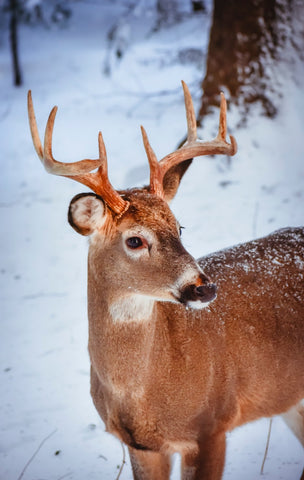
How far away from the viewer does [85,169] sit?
2.67 meters

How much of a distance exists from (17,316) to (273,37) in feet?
17.2

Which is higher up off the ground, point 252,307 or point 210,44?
point 210,44

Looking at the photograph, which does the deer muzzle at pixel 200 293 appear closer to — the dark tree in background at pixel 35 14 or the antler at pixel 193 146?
the antler at pixel 193 146

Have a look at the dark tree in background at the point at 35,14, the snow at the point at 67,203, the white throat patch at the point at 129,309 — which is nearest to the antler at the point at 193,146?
Result: the white throat patch at the point at 129,309

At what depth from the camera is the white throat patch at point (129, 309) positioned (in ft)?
9.22

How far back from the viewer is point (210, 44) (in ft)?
24.8

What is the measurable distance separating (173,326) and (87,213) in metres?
0.84

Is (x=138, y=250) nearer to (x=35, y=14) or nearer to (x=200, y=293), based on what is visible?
(x=200, y=293)

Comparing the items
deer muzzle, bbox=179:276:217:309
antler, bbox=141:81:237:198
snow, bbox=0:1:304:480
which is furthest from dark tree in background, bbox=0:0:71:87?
deer muzzle, bbox=179:276:217:309

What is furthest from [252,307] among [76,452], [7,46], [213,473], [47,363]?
[7,46]

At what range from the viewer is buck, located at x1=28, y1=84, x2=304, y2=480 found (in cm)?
269

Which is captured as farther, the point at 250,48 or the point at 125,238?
the point at 250,48

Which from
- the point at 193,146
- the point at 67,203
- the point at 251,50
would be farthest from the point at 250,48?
the point at 193,146

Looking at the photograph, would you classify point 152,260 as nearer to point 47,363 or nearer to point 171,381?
point 171,381
